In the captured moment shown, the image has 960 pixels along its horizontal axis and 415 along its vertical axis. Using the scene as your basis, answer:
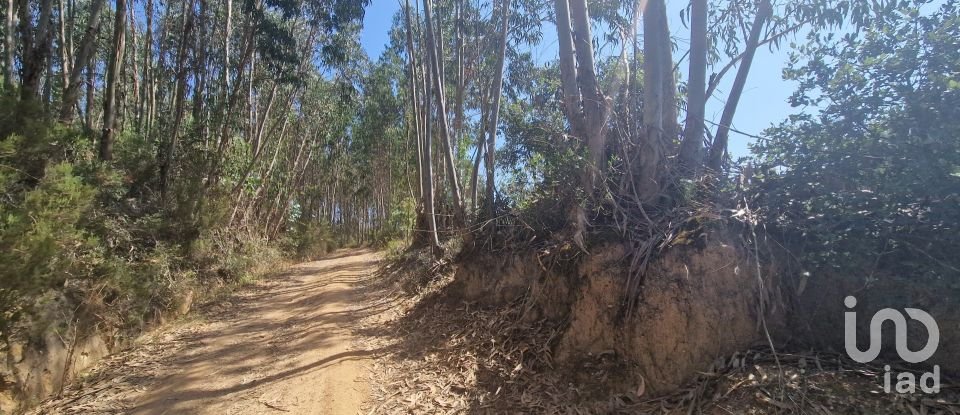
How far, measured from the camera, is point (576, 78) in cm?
580

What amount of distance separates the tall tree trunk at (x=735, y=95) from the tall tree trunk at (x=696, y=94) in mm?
144

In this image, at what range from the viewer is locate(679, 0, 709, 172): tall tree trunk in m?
4.80

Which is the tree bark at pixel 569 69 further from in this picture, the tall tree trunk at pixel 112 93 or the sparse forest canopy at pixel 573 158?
the tall tree trunk at pixel 112 93

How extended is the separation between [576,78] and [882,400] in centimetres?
418

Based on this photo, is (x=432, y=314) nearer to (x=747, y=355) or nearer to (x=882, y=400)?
(x=747, y=355)

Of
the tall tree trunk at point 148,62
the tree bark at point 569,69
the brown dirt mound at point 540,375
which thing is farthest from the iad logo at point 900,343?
the tall tree trunk at point 148,62

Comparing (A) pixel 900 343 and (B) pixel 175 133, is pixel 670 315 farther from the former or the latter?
(B) pixel 175 133

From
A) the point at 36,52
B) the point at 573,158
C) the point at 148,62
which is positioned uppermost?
the point at 148,62

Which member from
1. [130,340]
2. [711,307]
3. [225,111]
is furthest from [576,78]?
[225,111]

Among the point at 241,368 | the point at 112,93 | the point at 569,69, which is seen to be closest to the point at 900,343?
the point at 569,69

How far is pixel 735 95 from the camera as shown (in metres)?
4.86

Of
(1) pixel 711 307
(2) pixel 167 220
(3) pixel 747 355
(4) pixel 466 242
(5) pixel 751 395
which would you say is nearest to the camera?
(5) pixel 751 395

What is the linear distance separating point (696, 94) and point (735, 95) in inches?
16.4

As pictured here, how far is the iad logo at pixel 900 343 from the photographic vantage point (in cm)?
289
